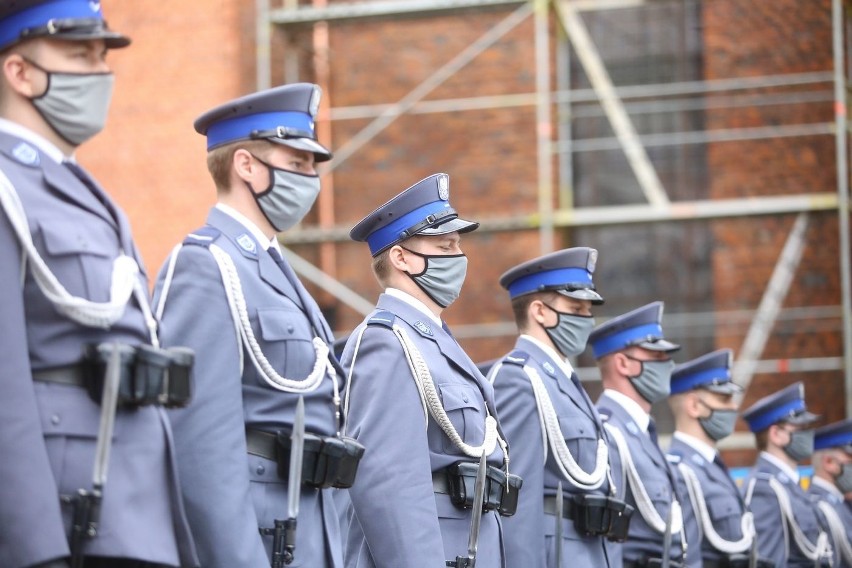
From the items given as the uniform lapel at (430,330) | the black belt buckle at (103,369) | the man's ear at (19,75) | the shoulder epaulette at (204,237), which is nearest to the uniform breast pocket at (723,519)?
the uniform lapel at (430,330)

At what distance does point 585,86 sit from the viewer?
12.7 m

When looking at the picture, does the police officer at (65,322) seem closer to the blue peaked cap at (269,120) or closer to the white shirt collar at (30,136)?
the white shirt collar at (30,136)

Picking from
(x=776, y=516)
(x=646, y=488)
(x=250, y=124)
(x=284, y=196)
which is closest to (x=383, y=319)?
(x=284, y=196)

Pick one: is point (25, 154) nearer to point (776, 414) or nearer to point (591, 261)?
point (591, 261)

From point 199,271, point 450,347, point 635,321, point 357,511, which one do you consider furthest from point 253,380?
point 635,321

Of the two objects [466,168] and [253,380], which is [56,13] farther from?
[466,168]

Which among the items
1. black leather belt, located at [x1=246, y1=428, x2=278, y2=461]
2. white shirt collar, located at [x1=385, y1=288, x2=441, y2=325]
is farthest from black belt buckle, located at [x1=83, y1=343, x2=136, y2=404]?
white shirt collar, located at [x1=385, y1=288, x2=441, y2=325]

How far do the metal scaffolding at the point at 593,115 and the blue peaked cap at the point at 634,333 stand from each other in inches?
179

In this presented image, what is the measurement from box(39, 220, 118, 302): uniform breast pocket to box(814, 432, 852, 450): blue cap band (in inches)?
324

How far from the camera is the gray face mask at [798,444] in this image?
10.1m

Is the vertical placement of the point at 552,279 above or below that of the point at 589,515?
above

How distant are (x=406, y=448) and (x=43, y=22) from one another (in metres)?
1.80

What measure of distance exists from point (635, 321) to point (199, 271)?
3590 mm

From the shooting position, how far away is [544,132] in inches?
480
